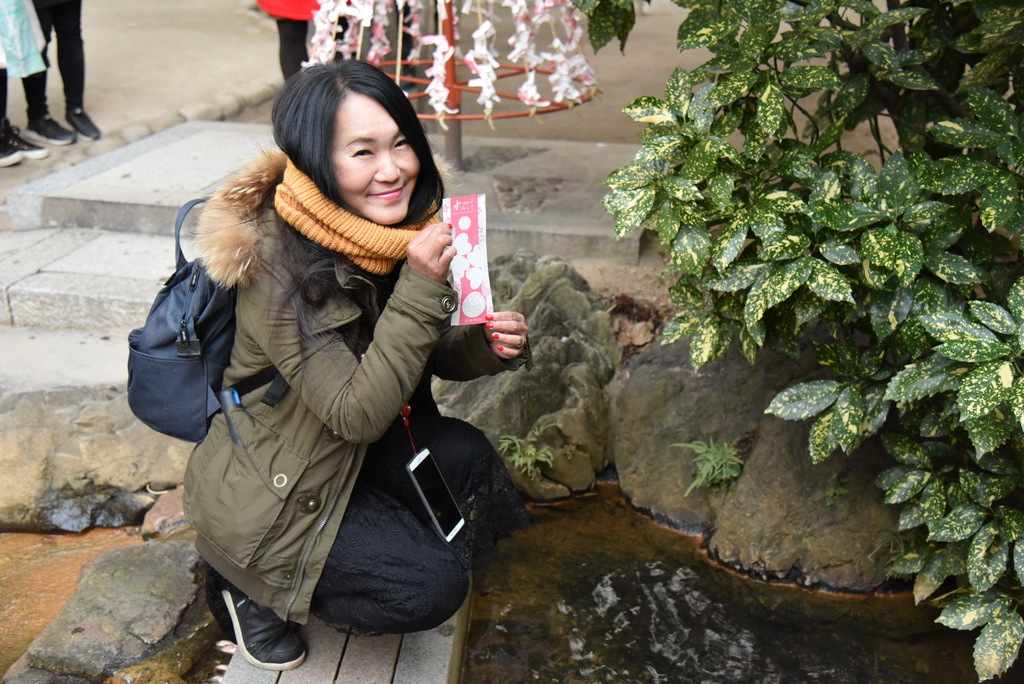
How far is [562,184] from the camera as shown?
4.12m

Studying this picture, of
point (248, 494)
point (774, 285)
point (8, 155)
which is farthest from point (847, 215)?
point (8, 155)

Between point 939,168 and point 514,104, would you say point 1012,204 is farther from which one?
point 514,104

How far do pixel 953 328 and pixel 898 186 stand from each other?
38 centimetres

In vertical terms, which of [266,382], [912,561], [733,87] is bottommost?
[912,561]

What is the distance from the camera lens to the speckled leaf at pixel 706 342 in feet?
8.09

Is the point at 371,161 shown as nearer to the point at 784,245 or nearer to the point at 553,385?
the point at 784,245

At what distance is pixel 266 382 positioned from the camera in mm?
2010

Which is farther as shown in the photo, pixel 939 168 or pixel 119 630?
pixel 119 630

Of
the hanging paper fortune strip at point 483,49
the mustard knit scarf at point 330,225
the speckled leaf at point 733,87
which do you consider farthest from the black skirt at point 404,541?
the hanging paper fortune strip at point 483,49

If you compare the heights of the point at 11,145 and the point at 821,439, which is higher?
the point at 821,439

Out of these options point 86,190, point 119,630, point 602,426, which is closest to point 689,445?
point 602,426

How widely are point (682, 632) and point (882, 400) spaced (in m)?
0.79

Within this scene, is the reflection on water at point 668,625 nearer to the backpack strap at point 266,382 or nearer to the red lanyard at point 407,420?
the red lanyard at point 407,420

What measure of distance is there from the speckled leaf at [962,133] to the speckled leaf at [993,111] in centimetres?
3
